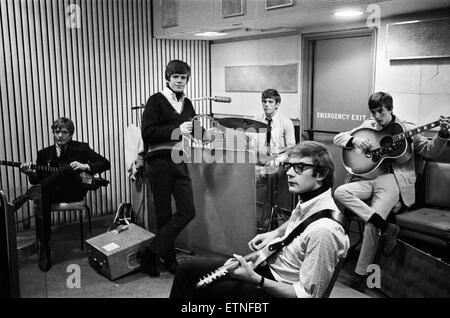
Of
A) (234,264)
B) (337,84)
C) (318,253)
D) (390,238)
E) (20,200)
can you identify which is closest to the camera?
(318,253)

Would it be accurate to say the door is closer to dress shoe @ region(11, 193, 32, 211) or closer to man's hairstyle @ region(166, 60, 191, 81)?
man's hairstyle @ region(166, 60, 191, 81)

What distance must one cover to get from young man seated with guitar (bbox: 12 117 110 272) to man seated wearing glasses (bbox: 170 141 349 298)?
2.44m

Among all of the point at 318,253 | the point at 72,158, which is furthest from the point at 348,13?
the point at 72,158

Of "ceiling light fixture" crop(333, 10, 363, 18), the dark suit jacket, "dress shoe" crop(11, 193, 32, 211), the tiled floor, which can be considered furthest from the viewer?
the dark suit jacket

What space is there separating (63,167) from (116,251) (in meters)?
1.11

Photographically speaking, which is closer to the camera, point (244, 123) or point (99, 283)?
point (99, 283)

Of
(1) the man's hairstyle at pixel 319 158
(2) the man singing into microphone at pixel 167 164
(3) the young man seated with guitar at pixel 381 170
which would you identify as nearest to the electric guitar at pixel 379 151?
(3) the young man seated with guitar at pixel 381 170

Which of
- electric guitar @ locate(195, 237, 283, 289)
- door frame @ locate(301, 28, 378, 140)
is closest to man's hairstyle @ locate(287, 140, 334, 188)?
electric guitar @ locate(195, 237, 283, 289)

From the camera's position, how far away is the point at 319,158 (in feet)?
7.29

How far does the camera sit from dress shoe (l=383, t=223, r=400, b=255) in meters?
3.46

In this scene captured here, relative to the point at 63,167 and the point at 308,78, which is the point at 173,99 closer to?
the point at 63,167

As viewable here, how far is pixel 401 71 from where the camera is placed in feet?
14.1

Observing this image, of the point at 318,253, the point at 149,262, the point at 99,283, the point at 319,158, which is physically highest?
the point at 319,158

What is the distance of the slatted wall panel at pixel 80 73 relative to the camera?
5039 millimetres
